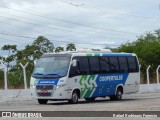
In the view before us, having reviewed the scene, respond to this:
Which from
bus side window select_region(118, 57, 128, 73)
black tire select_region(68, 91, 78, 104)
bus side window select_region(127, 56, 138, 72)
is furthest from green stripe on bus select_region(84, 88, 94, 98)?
bus side window select_region(127, 56, 138, 72)

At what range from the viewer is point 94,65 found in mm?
30375

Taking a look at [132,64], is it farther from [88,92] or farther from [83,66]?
[83,66]

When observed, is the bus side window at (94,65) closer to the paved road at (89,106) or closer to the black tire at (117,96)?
the black tire at (117,96)

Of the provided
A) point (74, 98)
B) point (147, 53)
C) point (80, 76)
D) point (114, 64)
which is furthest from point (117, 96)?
point (147, 53)

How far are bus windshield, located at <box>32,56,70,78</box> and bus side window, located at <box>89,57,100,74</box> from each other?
218 centimetres

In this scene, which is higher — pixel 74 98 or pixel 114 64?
pixel 114 64

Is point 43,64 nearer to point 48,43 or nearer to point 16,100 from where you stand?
point 16,100

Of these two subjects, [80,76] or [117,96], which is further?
[117,96]

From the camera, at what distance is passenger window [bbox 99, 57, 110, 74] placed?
102 feet

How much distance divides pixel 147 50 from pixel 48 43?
15016 mm

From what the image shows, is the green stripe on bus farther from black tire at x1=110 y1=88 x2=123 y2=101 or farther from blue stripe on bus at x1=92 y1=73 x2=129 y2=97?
black tire at x1=110 y1=88 x2=123 y2=101

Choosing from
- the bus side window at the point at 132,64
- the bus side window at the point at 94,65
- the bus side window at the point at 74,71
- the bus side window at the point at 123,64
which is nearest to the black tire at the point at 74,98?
the bus side window at the point at 74,71

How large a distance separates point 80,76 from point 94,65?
1.73m

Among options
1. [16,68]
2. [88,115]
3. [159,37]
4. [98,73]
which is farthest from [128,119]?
[159,37]
